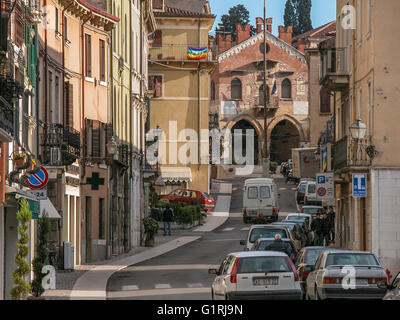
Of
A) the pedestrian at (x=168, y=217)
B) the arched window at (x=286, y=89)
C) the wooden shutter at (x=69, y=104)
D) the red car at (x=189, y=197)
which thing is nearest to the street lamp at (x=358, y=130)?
the wooden shutter at (x=69, y=104)

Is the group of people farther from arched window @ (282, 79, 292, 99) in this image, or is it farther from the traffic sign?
arched window @ (282, 79, 292, 99)

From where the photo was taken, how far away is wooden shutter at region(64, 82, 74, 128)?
3925cm

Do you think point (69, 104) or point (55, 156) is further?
point (69, 104)

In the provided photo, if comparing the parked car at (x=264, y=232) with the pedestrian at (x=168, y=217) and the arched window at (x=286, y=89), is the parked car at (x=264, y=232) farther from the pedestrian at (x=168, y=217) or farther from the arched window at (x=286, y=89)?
the arched window at (x=286, y=89)

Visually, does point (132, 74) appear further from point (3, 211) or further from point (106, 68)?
point (3, 211)

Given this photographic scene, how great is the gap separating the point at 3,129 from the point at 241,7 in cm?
12361

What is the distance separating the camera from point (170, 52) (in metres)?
78.9

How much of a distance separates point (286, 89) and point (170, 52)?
101ft

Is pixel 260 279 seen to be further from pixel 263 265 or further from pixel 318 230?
pixel 318 230

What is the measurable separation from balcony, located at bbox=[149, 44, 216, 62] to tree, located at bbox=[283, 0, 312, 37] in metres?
68.8

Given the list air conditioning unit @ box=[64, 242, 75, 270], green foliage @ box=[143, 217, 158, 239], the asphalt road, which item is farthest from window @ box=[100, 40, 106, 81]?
air conditioning unit @ box=[64, 242, 75, 270]

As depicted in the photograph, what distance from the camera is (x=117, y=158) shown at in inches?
1768

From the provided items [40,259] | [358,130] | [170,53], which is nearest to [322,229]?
[358,130]

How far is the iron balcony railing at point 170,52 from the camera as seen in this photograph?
78.7m
